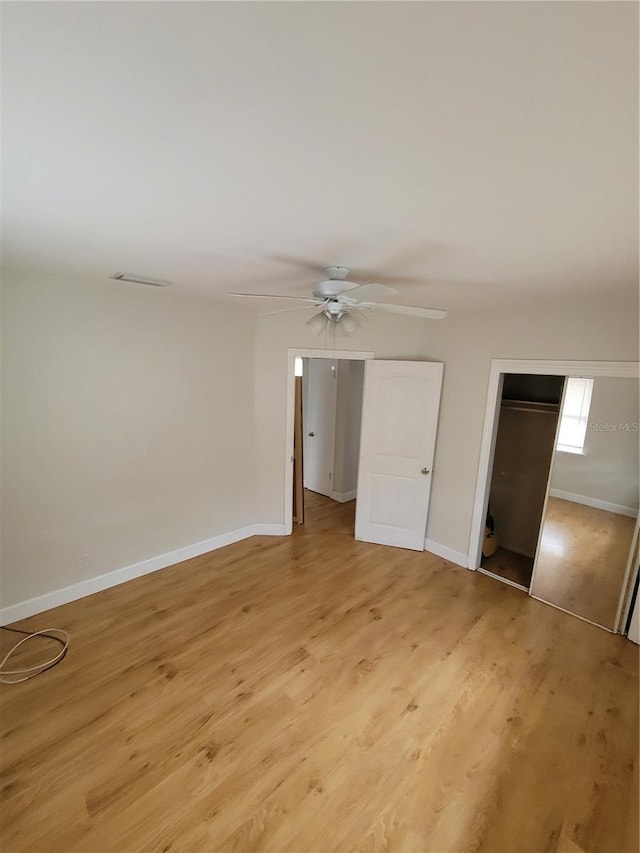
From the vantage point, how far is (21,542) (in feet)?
8.94

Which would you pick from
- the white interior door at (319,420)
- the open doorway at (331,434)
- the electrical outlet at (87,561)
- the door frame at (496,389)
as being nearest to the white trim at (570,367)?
the door frame at (496,389)

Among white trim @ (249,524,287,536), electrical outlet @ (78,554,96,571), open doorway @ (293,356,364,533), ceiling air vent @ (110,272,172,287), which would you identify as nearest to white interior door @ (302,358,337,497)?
open doorway @ (293,356,364,533)

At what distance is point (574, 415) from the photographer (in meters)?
3.20

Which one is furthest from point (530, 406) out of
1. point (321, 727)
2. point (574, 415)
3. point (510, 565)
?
point (321, 727)

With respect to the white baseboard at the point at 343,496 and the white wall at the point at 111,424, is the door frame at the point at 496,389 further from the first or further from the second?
the white wall at the point at 111,424

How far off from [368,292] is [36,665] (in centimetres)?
310

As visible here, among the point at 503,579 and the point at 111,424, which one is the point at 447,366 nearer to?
the point at 503,579

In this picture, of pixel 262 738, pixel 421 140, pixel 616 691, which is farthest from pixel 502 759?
pixel 421 140

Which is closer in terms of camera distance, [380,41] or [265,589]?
[380,41]

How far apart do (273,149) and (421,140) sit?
39 centimetres

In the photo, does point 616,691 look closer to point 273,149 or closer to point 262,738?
point 262,738

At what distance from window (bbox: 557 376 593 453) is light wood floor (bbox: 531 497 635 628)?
51 cm

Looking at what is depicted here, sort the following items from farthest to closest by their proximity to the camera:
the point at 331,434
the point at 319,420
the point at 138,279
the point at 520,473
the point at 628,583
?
the point at 319,420, the point at 331,434, the point at 520,473, the point at 628,583, the point at 138,279

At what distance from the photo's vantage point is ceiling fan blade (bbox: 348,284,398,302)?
179 centimetres
